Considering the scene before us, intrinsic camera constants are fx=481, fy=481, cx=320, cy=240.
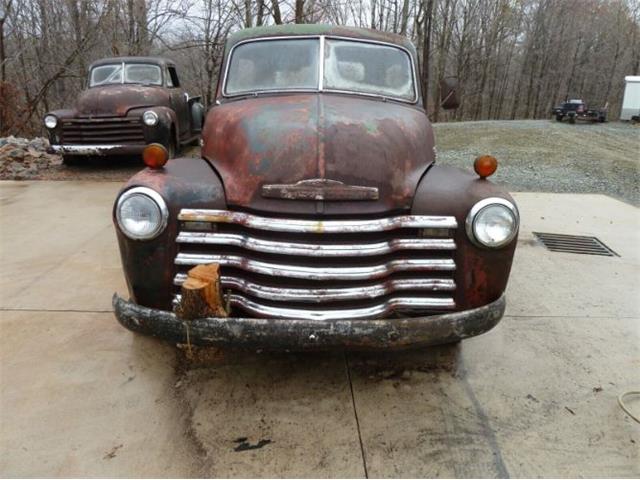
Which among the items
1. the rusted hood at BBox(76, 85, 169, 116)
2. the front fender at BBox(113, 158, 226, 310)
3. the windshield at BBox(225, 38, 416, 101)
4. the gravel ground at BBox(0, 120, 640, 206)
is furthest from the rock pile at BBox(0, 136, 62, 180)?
the front fender at BBox(113, 158, 226, 310)

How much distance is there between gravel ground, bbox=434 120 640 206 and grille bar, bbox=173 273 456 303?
5802 mm

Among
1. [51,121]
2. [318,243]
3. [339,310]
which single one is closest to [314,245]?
[318,243]

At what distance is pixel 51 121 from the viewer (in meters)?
7.82

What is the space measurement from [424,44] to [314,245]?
37.6 ft

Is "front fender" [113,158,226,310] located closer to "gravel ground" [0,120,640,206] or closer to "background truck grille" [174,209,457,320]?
"background truck grille" [174,209,457,320]

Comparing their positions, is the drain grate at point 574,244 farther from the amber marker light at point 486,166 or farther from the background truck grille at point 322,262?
the background truck grille at point 322,262

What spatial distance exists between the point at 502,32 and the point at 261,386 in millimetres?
28427

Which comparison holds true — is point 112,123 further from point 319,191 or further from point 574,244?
point 574,244

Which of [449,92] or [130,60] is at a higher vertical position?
[130,60]

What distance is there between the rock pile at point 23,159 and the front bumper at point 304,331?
6.90 metres

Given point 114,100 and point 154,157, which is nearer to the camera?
point 154,157

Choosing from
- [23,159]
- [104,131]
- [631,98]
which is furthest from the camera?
[631,98]

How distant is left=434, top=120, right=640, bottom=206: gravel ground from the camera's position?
7949 mm

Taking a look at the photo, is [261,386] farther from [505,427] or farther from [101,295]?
[101,295]
